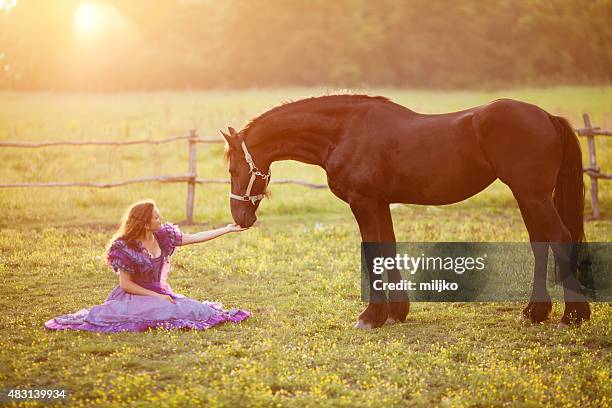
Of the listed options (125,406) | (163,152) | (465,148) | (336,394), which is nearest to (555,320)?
(465,148)

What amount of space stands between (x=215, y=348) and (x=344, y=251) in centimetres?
425

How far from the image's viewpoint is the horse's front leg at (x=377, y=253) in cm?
591

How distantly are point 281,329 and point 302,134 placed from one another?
180 centimetres

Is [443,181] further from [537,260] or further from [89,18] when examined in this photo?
[89,18]

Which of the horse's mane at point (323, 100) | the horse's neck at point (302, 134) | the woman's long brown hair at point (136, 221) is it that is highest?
the horse's mane at point (323, 100)

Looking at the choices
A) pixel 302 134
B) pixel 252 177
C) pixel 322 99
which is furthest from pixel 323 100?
pixel 252 177

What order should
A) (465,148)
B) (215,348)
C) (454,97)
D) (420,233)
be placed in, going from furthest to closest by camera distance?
1. (454,97)
2. (420,233)
3. (465,148)
4. (215,348)

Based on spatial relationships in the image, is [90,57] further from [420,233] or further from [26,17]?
[420,233]

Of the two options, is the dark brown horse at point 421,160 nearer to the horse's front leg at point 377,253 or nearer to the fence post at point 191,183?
the horse's front leg at point 377,253

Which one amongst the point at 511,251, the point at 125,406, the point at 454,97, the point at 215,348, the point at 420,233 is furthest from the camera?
the point at 454,97

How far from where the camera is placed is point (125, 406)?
410cm

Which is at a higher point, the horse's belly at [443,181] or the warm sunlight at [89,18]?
the warm sunlight at [89,18]

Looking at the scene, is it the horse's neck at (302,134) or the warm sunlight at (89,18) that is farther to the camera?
the warm sunlight at (89,18)

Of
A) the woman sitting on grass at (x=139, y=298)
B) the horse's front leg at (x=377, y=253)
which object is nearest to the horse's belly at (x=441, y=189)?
the horse's front leg at (x=377, y=253)
